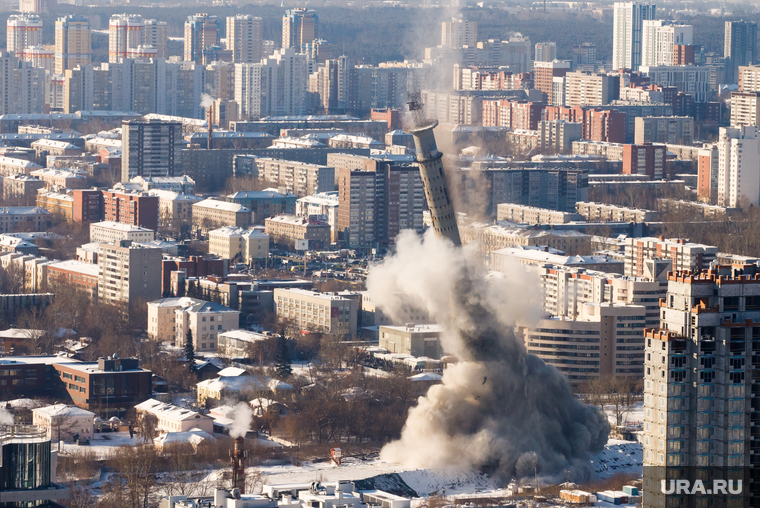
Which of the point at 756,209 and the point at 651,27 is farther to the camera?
the point at 651,27

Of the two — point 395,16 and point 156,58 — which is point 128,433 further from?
point 395,16

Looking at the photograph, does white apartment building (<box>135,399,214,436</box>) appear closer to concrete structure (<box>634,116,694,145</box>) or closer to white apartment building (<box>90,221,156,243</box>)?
white apartment building (<box>90,221,156,243</box>)

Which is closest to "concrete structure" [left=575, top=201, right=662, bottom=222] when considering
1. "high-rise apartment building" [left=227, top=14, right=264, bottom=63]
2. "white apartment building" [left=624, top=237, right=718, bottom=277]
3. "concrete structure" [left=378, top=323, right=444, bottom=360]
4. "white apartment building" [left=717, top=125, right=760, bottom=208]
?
"white apartment building" [left=717, top=125, right=760, bottom=208]

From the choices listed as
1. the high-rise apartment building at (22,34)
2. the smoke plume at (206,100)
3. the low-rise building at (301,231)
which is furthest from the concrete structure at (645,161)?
the high-rise apartment building at (22,34)

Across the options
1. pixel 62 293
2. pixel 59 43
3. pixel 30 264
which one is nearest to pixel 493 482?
pixel 62 293

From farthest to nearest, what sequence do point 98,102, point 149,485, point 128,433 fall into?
point 98,102 < point 128,433 < point 149,485
